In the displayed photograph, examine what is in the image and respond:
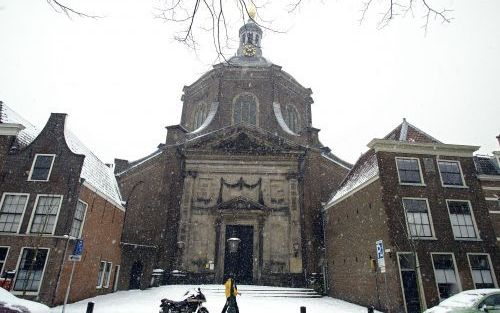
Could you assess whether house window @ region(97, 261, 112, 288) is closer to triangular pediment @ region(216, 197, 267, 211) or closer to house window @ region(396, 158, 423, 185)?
triangular pediment @ region(216, 197, 267, 211)

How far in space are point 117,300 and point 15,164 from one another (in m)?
8.26

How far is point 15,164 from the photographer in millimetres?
15852

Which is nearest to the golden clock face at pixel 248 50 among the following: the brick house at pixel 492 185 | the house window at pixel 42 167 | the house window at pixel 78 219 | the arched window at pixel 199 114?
the arched window at pixel 199 114

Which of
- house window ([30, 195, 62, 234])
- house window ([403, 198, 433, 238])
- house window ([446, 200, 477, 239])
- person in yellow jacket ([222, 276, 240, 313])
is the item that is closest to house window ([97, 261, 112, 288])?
house window ([30, 195, 62, 234])

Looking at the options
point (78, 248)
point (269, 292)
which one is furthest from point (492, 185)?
point (78, 248)

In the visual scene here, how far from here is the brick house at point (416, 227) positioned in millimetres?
14656

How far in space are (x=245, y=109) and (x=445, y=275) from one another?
19.7m

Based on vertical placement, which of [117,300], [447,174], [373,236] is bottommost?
[117,300]

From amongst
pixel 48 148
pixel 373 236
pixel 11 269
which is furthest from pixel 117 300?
pixel 373 236

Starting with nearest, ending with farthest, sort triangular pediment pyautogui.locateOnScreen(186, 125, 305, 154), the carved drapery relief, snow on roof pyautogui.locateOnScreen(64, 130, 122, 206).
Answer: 1. snow on roof pyautogui.locateOnScreen(64, 130, 122, 206)
2. the carved drapery relief
3. triangular pediment pyautogui.locateOnScreen(186, 125, 305, 154)

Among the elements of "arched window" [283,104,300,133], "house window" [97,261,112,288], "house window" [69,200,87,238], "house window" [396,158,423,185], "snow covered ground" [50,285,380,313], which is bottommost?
"snow covered ground" [50,285,380,313]

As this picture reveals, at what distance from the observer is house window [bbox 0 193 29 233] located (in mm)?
14758

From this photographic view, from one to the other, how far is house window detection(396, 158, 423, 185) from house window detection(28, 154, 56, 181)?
57.0 feet

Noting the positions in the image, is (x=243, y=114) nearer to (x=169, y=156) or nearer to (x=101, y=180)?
(x=169, y=156)
